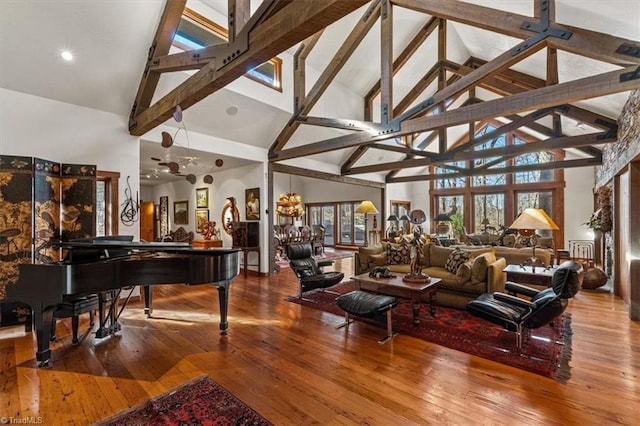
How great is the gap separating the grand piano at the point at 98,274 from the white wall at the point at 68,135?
2.11 meters

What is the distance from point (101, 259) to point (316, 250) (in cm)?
705

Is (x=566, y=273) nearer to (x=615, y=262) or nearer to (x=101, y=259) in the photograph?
(x=615, y=262)

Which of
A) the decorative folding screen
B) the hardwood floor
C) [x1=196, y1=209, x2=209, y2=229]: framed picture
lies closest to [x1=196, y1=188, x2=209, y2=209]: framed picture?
[x1=196, y1=209, x2=209, y2=229]: framed picture

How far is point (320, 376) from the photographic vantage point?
8.55ft

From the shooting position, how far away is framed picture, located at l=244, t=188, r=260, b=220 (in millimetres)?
7242

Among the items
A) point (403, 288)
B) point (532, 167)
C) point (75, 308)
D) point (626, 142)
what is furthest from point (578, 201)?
point (75, 308)

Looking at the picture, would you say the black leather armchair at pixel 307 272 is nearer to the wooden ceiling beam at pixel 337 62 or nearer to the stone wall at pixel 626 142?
the wooden ceiling beam at pixel 337 62

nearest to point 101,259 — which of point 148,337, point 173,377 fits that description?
point 148,337

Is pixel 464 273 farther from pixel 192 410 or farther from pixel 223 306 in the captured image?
pixel 192 410

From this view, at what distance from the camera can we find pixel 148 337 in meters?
3.50

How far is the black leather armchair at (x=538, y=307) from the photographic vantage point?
281cm

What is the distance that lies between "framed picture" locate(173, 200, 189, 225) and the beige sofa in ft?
21.4

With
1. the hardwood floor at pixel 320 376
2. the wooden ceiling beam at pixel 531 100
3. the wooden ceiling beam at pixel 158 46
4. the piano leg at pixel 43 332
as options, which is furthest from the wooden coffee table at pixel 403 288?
the wooden ceiling beam at pixel 158 46

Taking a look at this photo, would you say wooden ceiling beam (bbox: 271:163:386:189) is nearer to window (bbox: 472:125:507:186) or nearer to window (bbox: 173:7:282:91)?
window (bbox: 173:7:282:91)
